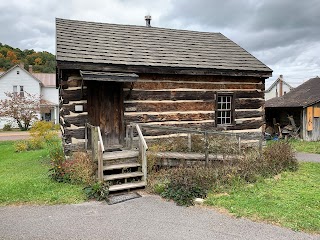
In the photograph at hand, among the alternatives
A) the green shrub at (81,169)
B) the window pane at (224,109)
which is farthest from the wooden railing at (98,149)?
the window pane at (224,109)

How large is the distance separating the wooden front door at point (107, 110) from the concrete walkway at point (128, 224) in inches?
154

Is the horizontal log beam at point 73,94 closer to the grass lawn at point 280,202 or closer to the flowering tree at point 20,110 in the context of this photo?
the grass lawn at point 280,202

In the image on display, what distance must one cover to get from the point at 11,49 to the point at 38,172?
61128 millimetres

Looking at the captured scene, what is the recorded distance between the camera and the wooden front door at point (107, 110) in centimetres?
1009

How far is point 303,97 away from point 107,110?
1875cm

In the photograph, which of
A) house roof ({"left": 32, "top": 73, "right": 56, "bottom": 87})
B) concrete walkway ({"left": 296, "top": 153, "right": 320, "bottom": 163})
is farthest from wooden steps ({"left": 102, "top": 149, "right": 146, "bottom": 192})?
house roof ({"left": 32, "top": 73, "right": 56, "bottom": 87})

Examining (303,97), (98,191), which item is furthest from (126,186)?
(303,97)

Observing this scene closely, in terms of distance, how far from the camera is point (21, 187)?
7820 mm

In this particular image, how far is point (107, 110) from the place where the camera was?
10.3 meters

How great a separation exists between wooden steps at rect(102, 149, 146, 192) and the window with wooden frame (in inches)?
201

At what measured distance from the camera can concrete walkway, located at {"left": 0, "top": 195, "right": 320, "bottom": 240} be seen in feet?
16.7

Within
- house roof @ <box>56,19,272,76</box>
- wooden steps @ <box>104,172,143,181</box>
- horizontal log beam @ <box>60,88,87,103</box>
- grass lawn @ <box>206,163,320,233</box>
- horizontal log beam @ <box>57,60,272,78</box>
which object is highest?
house roof @ <box>56,19,272,76</box>

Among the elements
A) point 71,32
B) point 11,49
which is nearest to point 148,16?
point 71,32

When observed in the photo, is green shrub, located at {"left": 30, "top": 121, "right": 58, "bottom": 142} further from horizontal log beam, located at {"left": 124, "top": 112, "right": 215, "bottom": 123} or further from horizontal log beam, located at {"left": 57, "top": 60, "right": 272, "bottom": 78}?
horizontal log beam, located at {"left": 57, "top": 60, "right": 272, "bottom": 78}
